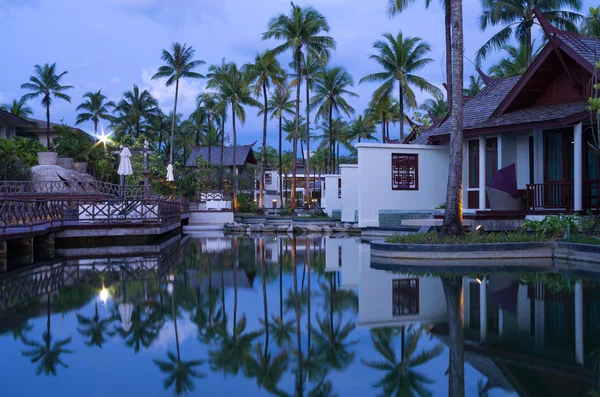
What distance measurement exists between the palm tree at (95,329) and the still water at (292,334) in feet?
0.10

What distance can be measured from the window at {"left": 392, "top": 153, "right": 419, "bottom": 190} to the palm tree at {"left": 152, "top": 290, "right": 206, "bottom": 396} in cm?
1863

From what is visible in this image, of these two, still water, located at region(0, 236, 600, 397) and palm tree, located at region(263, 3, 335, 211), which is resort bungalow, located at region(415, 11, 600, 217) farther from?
palm tree, located at region(263, 3, 335, 211)

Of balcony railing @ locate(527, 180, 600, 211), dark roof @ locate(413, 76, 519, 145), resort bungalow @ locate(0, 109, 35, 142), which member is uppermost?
resort bungalow @ locate(0, 109, 35, 142)

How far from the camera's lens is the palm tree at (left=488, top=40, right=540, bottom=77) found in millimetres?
35938

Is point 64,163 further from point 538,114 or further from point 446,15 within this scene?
point 538,114

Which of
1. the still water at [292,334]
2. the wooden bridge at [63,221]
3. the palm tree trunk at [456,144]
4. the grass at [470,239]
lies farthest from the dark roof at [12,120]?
the grass at [470,239]

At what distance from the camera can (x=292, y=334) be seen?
6539mm

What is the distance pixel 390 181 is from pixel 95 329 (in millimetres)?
17886

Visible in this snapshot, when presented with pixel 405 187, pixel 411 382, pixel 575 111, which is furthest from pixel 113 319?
pixel 405 187

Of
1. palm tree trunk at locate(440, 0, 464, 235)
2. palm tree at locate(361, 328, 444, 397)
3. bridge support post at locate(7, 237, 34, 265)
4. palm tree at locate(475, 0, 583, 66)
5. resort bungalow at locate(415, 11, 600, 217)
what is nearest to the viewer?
palm tree at locate(361, 328, 444, 397)

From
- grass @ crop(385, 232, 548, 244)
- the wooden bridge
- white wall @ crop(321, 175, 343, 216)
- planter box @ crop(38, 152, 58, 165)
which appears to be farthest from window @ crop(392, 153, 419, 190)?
planter box @ crop(38, 152, 58, 165)

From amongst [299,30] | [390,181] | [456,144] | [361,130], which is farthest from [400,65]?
[361,130]

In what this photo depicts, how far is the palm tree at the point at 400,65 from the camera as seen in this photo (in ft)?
113

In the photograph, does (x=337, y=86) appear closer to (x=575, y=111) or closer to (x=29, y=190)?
(x=29, y=190)
